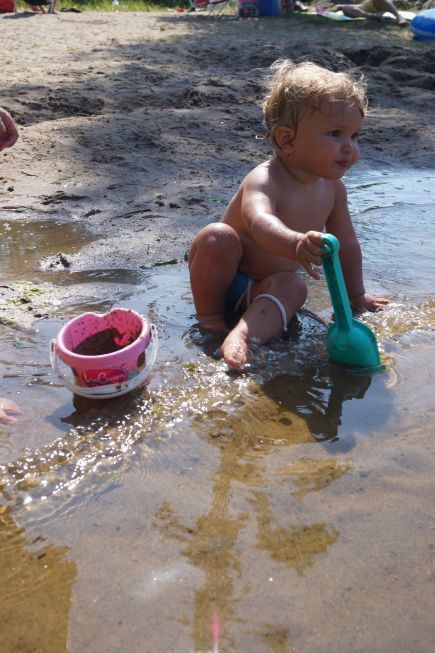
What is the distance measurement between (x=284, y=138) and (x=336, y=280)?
2.27 ft

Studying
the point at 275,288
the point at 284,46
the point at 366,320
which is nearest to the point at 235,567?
the point at 275,288

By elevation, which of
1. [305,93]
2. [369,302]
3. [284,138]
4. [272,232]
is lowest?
[369,302]

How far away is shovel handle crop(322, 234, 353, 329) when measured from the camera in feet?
7.32

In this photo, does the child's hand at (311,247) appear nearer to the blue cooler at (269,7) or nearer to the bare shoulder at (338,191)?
the bare shoulder at (338,191)

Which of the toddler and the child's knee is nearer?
the toddler

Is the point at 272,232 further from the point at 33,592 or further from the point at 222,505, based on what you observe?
the point at 33,592

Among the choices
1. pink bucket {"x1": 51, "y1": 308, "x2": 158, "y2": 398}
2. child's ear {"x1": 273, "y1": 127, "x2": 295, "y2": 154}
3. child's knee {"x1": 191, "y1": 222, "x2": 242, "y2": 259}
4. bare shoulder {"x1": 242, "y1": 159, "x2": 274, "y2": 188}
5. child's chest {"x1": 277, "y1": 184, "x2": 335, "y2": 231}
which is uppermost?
child's ear {"x1": 273, "y1": 127, "x2": 295, "y2": 154}

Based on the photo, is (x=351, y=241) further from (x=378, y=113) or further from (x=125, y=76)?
(x=125, y=76)

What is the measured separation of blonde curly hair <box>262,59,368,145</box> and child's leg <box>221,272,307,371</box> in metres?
0.58

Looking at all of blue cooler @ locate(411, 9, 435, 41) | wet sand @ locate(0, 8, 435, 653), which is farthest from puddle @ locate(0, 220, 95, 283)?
blue cooler @ locate(411, 9, 435, 41)

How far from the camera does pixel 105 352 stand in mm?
2445

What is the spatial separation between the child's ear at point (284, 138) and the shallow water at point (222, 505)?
0.71 m

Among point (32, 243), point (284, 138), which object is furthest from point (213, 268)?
point (32, 243)

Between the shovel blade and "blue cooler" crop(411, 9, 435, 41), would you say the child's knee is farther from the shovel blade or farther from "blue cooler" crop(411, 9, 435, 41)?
"blue cooler" crop(411, 9, 435, 41)
